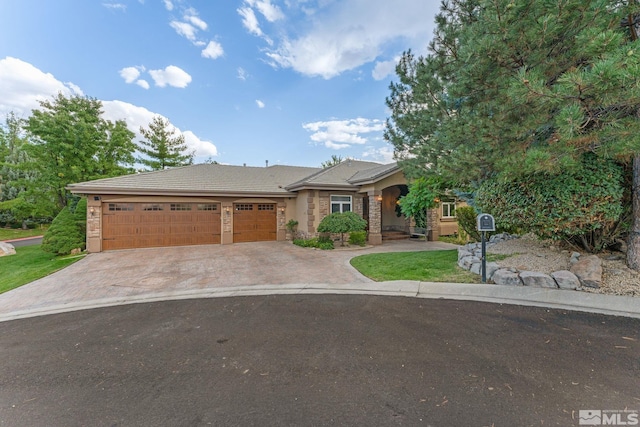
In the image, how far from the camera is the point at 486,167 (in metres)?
6.19

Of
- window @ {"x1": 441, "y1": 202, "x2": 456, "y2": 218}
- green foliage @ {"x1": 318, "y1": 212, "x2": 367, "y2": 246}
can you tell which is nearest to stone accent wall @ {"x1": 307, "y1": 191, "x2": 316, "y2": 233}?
green foliage @ {"x1": 318, "y1": 212, "x2": 367, "y2": 246}

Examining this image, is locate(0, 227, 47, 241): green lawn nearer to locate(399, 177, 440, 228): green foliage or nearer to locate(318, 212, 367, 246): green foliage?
locate(318, 212, 367, 246): green foliage

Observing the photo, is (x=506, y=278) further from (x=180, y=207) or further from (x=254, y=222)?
(x=180, y=207)

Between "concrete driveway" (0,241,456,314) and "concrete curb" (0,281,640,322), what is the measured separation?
295 mm

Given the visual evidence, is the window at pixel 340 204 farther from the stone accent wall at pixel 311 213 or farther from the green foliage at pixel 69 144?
the green foliage at pixel 69 144

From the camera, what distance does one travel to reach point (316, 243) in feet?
40.4

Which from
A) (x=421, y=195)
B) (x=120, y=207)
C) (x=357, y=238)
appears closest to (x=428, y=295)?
(x=421, y=195)

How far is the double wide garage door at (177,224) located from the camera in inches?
469

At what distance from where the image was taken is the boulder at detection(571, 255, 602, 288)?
5.11 metres

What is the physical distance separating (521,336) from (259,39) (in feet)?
52.8

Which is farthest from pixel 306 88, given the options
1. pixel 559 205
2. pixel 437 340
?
pixel 437 340

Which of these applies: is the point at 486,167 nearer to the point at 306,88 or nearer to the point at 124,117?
the point at 306,88

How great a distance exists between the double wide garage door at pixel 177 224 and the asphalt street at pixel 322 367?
27.0 feet

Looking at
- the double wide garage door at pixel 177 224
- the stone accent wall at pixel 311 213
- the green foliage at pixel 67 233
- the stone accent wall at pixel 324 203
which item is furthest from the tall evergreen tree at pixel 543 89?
the green foliage at pixel 67 233
